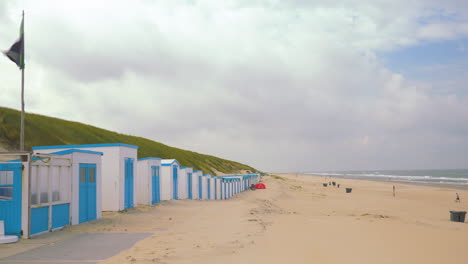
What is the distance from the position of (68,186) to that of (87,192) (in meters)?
1.36

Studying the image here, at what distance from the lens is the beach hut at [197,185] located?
105ft

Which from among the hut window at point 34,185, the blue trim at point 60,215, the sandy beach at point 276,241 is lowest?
the sandy beach at point 276,241

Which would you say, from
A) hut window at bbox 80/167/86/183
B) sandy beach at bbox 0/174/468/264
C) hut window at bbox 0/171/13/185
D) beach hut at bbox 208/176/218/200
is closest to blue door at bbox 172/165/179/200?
beach hut at bbox 208/176/218/200

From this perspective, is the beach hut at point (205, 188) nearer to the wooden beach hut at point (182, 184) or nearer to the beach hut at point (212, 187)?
the beach hut at point (212, 187)

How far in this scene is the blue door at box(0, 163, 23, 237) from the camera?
1223cm

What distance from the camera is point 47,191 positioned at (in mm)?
13320

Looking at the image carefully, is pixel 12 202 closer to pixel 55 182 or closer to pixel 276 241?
pixel 55 182

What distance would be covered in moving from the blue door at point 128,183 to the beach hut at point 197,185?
1154 centimetres

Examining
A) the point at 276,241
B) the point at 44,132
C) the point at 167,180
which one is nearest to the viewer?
the point at 276,241

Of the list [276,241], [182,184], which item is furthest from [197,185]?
[276,241]

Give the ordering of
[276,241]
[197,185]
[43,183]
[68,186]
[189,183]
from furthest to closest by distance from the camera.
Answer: [197,185] → [189,183] → [68,186] → [43,183] → [276,241]

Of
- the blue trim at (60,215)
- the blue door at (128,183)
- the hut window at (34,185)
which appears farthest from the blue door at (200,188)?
the hut window at (34,185)

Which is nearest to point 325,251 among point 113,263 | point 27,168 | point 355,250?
point 355,250

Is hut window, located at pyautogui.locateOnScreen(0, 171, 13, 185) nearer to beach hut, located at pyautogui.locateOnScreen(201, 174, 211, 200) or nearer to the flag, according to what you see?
the flag
